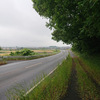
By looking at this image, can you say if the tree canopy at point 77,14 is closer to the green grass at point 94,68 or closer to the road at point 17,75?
the green grass at point 94,68

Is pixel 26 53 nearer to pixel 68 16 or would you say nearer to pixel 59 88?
pixel 68 16

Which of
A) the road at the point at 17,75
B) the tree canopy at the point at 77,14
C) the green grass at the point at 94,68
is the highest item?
the tree canopy at the point at 77,14

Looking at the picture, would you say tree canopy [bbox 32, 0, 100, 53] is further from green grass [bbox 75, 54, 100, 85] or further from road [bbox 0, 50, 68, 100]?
road [bbox 0, 50, 68, 100]

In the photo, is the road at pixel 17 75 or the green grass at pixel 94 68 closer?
the road at pixel 17 75

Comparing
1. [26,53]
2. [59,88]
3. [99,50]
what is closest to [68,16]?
[59,88]

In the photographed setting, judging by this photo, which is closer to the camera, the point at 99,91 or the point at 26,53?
the point at 99,91

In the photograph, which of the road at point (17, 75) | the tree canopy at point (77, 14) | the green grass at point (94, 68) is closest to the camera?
the tree canopy at point (77, 14)

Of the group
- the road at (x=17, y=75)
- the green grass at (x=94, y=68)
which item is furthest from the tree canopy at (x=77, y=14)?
the road at (x=17, y=75)

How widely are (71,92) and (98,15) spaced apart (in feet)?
13.2

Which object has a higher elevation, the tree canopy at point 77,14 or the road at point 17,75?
the tree canopy at point 77,14

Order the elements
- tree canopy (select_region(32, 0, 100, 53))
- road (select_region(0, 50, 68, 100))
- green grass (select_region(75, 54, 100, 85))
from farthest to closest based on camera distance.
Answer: green grass (select_region(75, 54, 100, 85))
road (select_region(0, 50, 68, 100))
tree canopy (select_region(32, 0, 100, 53))

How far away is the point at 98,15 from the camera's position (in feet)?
11.8

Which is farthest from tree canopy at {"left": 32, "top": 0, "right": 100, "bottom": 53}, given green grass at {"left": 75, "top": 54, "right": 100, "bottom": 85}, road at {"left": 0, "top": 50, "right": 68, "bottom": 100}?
road at {"left": 0, "top": 50, "right": 68, "bottom": 100}

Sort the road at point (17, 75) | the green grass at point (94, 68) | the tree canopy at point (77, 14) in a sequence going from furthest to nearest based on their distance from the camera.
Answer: the green grass at point (94, 68)
the road at point (17, 75)
the tree canopy at point (77, 14)
